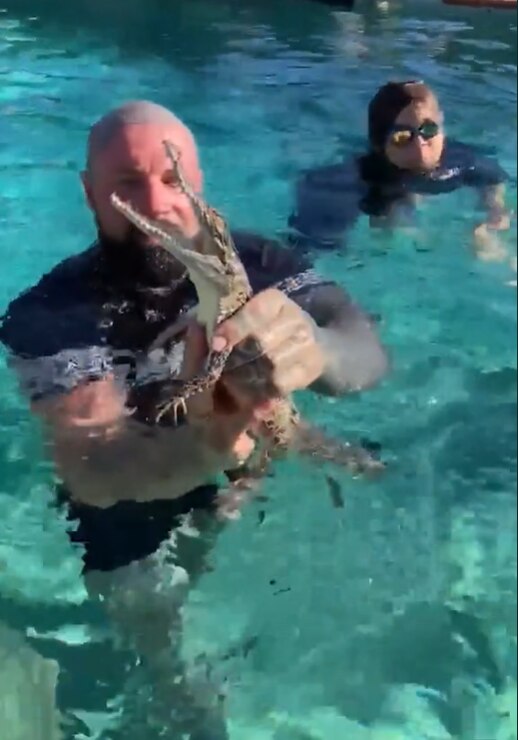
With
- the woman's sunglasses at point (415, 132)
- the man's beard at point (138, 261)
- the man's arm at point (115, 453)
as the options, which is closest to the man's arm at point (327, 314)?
the man's beard at point (138, 261)

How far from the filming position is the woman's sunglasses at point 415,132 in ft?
5.97

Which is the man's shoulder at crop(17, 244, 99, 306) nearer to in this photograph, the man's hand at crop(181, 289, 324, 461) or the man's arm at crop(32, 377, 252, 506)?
the man's arm at crop(32, 377, 252, 506)

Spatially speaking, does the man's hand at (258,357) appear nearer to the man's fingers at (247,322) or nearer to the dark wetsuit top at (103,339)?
the man's fingers at (247,322)

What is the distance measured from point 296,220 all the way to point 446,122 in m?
0.31

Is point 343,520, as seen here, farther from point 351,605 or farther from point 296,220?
point 296,220

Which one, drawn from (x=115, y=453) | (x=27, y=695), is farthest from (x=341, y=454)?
(x=27, y=695)

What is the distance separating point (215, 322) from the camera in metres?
1.06

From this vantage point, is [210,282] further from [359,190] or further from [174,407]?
[359,190]

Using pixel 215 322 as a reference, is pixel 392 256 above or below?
below

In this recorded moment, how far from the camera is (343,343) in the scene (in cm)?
129

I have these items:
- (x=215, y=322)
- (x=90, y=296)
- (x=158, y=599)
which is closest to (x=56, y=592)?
(x=158, y=599)

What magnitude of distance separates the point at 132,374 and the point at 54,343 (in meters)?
0.14

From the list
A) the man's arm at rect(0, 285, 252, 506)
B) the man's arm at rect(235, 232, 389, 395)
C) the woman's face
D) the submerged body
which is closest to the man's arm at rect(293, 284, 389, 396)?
the man's arm at rect(235, 232, 389, 395)

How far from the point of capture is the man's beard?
1.39 m
